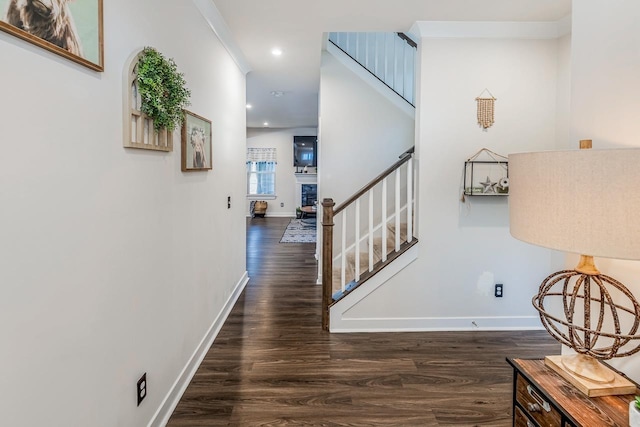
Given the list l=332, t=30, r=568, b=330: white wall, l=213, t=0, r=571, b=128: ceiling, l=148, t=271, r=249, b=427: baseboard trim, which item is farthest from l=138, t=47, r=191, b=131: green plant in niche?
l=332, t=30, r=568, b=330: white wall

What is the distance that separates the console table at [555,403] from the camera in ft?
3.49

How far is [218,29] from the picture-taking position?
287 cm

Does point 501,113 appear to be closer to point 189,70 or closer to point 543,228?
point 543,228

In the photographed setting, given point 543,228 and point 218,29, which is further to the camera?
point 218,29

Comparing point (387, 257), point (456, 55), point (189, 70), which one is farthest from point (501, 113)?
point (189, 70)

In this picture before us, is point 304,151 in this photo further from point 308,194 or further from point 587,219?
point 587,219

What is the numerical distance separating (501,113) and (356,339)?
7.40 feet

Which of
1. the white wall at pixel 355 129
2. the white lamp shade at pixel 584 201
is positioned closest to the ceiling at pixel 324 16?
the white wall at pixel 355 129

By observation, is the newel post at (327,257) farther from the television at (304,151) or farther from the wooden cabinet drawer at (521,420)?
the television at (304,151)

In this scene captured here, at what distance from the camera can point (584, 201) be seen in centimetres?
99

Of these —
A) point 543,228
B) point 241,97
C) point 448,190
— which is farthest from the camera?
point 241,97

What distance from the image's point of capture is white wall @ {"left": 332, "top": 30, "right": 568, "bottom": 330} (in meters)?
2.99

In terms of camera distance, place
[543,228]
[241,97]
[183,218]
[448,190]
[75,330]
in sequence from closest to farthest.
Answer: [543,228]
[75,330]
[183,218]
[448,190]
[241,97]

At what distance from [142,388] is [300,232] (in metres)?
6.52
